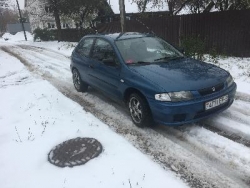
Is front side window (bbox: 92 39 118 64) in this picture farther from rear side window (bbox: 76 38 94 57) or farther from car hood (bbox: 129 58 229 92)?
car hood (bbox: 129 58 229 92)

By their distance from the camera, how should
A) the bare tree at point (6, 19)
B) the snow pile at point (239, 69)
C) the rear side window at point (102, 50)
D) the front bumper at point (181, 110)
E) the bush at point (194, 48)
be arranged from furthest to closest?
the bare tree at point (6, 19) < the bush at point (194, 48) < the snow pile at point (239, 69) < the rear side window at point (102, 50) < the front bumper at point (181, 110)

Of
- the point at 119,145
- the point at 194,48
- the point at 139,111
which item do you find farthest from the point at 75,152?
the point at 194,48

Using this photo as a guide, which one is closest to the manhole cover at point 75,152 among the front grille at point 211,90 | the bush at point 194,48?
the front grille at point 211,90

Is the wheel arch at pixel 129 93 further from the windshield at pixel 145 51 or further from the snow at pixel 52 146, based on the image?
the snow at pixel 52 146

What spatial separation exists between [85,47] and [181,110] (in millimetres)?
3759

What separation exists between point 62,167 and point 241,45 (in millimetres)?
9603

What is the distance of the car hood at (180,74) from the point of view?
14.4 ft

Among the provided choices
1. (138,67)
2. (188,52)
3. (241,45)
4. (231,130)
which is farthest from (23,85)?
(241,45)

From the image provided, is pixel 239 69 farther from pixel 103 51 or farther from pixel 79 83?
pixel 79 83

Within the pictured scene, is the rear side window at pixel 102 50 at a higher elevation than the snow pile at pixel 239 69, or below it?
higher

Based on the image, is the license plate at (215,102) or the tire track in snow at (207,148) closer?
the tire track in snow at (207,148)

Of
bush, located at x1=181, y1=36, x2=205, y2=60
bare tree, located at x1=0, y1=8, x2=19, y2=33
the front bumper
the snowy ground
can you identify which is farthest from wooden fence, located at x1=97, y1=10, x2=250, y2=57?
bare tree, located at x1=0, y1=8, x2=19, y2=33

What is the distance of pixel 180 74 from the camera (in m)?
4.74

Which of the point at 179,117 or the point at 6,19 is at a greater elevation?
the point at 6,19
